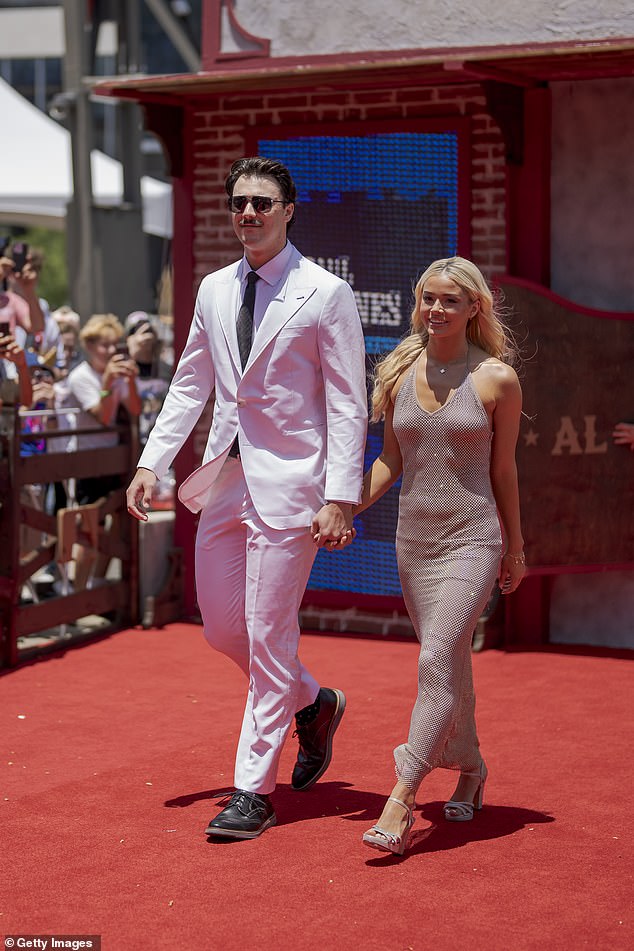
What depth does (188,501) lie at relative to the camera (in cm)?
557

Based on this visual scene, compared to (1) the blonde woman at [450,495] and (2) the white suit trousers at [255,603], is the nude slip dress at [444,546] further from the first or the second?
(2) the white suit trousers at [255,603]

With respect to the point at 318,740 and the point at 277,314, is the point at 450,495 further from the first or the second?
the point at 318,740

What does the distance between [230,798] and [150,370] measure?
6.38m

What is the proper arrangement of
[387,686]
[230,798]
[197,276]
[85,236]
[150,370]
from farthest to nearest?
1. [85,236]
2. [150,370]
3. [197,276]
4. [387,686]
5. [230,798]

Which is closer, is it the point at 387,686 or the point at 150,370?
the point at 387,686

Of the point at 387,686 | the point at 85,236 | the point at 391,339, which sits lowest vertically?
the point at 387,686

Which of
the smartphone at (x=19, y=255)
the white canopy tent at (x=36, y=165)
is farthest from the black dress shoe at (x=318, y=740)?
the white canopy tent at (x=36, y=165)

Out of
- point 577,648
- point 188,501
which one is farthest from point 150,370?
point 188,501

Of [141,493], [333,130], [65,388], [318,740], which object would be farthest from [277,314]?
[65,388]

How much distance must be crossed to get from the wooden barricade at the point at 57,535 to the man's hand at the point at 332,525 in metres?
3.38

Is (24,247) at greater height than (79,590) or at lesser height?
greater

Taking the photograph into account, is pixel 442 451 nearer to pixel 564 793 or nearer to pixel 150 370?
pixel 564 793

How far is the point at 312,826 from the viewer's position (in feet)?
18.2

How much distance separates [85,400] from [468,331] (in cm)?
477
